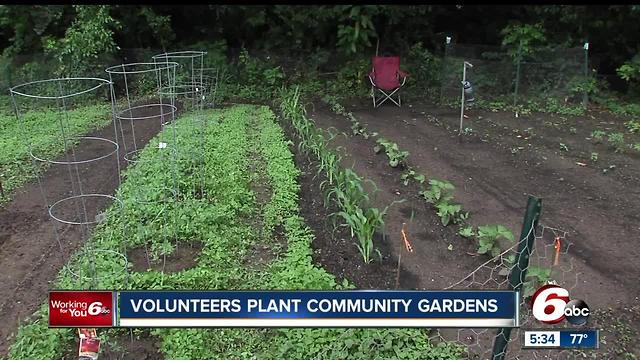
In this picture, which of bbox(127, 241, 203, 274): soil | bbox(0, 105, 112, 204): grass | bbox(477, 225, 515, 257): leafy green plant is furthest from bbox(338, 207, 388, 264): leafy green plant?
bbox(0, 105, 112, 204): grass

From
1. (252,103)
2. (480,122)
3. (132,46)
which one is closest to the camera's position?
(480,122)

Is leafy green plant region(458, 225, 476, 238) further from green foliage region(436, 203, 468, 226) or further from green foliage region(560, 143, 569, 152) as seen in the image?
green foliage region(560, 143, 569, 152)

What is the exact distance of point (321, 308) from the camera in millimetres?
1337

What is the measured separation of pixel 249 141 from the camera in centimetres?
701

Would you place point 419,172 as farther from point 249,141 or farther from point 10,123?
point 10,123

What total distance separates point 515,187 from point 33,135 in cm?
664

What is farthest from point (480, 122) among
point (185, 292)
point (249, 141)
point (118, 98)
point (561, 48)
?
point (185, 292)

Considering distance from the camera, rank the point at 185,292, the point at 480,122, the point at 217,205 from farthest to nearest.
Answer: the point at 480,122
the point at 217,205
the point at 185,292

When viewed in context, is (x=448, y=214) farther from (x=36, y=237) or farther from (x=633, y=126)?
(x=633, y=126)

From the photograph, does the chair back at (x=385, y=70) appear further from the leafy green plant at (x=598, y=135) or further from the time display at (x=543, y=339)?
the time display at (x=543, y=339)

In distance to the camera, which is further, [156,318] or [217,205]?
[217,205]

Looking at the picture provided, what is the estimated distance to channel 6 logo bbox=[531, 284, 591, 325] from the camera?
5.14 ft

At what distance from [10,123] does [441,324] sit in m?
9.06

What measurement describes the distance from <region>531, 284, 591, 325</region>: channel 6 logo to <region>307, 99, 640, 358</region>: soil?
1.71 meters
